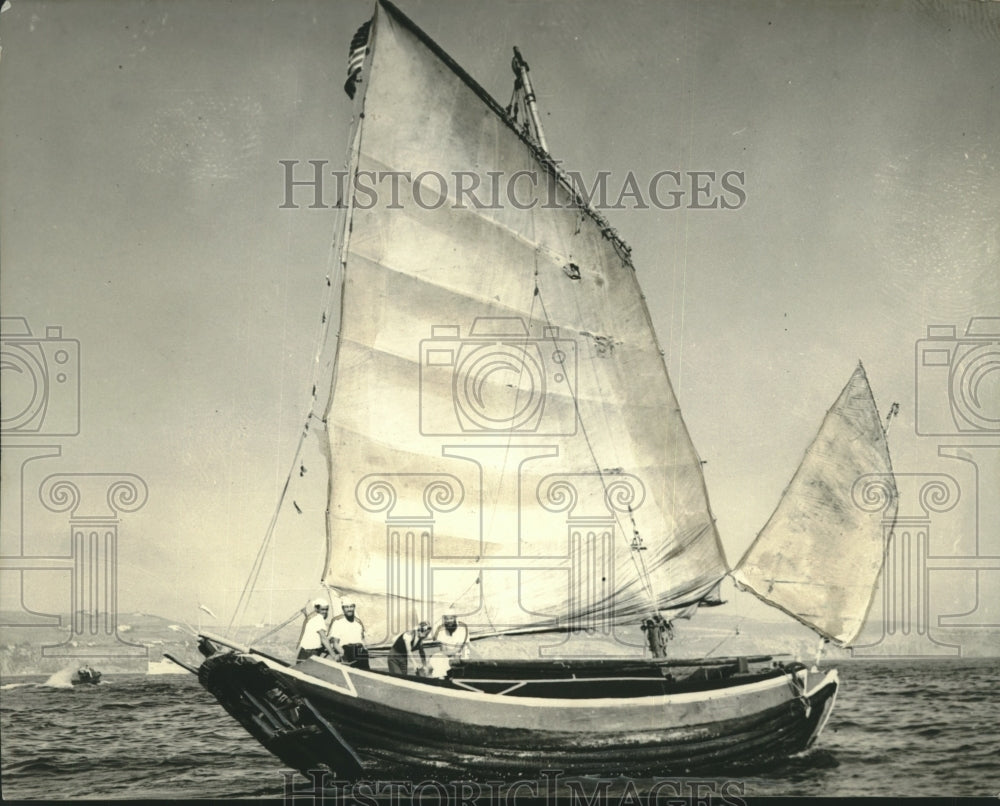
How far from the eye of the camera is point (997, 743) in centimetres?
741

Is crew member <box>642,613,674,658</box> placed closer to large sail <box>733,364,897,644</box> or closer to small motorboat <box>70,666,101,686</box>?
large sail <box>733,364,897,644</box>

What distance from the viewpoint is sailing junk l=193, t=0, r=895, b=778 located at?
7031mm

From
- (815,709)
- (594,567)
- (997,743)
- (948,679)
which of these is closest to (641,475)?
(594,567)

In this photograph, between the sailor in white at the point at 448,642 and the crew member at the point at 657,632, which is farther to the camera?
the crew member at the point at 657,632

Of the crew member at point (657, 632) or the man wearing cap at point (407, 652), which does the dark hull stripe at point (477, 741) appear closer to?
the man wearing cap at point (407, 652)

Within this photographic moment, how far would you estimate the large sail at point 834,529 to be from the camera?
24.7 ft

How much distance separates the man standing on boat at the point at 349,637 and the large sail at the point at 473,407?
8 cm

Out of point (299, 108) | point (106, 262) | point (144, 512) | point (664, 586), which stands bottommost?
point (664, 586)

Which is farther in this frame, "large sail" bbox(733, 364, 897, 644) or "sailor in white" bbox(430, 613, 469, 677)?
"large sail" bbox(733, 364, 897, 644)

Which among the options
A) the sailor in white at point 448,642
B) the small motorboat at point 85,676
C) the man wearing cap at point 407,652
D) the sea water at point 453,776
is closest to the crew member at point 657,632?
the sea water at point 453,776

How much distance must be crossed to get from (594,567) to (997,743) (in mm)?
2816

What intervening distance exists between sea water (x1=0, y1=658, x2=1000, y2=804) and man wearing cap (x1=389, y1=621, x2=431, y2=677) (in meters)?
0.68

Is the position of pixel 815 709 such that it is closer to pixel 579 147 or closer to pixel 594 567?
pixel 594 567

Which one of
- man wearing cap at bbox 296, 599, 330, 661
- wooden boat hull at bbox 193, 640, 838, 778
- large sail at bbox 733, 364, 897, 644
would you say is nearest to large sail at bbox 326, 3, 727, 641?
man wearing cap at bbox 296, 599, 330, 661
